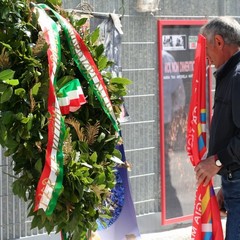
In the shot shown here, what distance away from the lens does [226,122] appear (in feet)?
15.1

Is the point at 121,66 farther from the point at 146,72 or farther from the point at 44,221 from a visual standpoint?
the point at 44,221

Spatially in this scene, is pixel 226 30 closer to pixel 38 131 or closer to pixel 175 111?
pixel 38 131

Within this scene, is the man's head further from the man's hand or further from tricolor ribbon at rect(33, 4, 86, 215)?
tricolor ribbon at rect(33, 4, 86, 215)

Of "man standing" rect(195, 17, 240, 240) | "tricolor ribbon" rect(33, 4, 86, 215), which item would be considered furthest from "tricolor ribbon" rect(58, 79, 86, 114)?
"man standing" rect(195, 17, 240, 240)

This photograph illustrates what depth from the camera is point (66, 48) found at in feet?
12.9

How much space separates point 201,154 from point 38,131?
158 centimetres

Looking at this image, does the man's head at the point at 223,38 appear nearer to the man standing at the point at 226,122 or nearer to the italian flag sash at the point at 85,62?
the man standing at the point at 226,122

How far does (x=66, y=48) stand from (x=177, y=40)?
3685 millimetres

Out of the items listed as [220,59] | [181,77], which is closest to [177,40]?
[181,77]

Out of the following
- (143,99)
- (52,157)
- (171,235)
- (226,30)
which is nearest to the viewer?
(52,157)

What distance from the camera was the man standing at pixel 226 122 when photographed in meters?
4.54

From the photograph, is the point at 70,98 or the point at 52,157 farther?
the point at 70,98

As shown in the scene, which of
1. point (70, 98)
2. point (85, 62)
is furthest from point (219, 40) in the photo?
point (70, 98)

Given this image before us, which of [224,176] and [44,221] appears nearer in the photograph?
[44,221]
